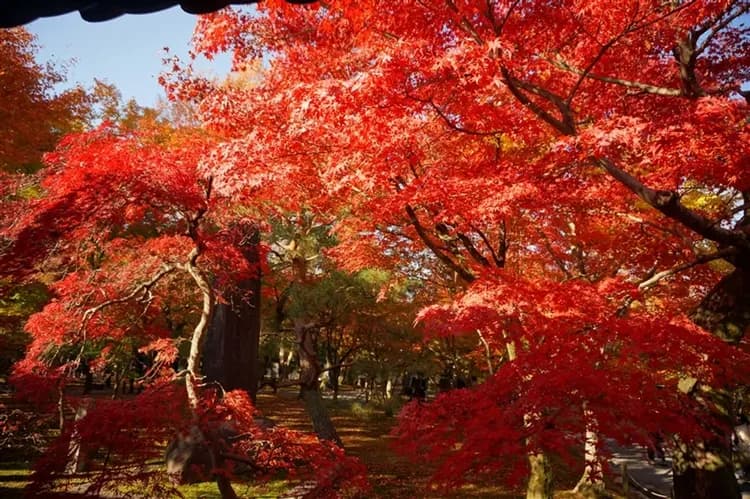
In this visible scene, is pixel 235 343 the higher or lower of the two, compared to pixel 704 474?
higher

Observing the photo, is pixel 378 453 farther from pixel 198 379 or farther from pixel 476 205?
pixel 476 205

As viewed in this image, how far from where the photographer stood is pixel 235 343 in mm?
12938

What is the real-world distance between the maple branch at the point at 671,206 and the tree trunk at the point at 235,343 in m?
9.31

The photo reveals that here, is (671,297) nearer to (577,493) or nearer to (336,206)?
(577,493)

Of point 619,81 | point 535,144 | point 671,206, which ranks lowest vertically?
point 671,206

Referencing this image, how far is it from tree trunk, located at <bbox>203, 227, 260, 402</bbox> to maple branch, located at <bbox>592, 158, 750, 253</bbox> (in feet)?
30.5

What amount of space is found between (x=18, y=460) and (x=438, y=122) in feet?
41.7

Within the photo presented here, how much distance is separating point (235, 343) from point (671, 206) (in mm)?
11156

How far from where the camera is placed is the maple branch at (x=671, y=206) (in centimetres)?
468

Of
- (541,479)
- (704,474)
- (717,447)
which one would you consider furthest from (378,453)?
(717,447)

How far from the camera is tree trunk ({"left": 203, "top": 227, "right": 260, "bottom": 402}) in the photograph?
12586 mm

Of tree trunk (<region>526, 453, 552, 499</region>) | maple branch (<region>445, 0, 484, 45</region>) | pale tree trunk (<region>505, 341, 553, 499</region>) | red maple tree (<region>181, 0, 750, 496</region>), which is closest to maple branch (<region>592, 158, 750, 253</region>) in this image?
red maple tree (<region>181, 0, 750, 496</region>)

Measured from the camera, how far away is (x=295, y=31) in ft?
23.7

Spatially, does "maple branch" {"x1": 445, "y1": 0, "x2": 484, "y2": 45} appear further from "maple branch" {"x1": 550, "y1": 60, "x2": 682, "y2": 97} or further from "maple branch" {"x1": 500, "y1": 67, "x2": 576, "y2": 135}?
"maple branch" {"x1": 550, "y1": 60, "x2": 682, "y2": 97}
